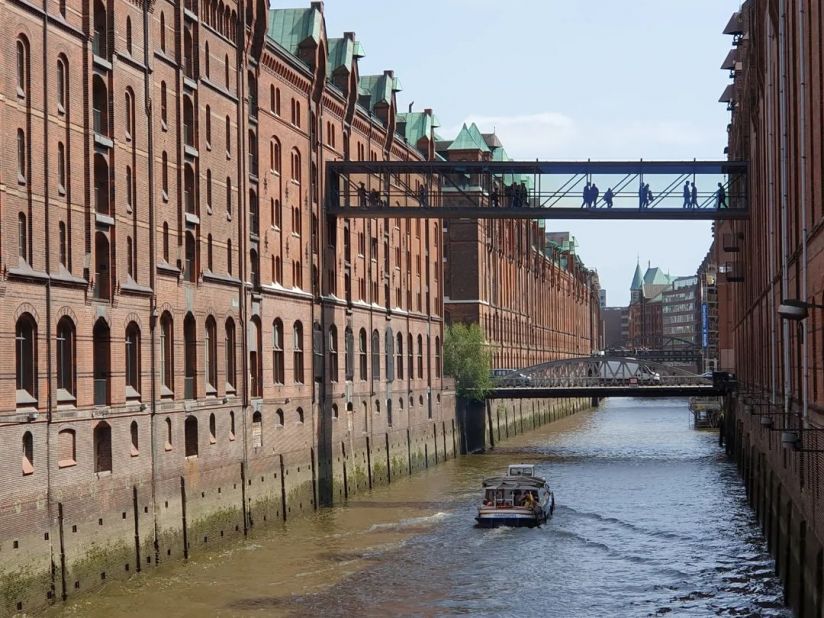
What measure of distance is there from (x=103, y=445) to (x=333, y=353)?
23.9 metres

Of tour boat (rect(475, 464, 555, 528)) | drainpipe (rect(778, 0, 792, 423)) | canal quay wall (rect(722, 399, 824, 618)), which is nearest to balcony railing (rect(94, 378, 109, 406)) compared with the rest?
tour boat (rect(475, 464, 555, 528))

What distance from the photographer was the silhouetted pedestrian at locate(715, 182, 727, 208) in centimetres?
5738

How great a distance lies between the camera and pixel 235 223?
47.8 m

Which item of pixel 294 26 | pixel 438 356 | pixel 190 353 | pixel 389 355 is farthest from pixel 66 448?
pixel 438 356

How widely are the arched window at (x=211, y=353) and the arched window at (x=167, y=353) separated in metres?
3.17

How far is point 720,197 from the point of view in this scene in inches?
2271

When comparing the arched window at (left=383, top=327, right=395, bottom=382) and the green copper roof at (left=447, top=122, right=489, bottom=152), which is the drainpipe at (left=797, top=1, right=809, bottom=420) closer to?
the arched window at (left=383, top=327, right=395, bottom=382)

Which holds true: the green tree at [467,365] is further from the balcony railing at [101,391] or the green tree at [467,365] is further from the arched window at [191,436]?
the balcony railing at [101,391]

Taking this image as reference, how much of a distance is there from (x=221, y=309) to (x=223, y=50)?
29.9 feet

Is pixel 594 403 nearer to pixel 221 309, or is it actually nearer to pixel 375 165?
pixel 375 165

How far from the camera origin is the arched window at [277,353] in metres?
51.7

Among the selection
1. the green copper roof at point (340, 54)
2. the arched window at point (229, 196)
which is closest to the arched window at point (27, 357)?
the arched window at point (229, 196)

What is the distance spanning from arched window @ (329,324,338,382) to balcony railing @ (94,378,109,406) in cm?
2245

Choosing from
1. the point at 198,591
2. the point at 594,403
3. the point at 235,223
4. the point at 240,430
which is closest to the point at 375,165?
the point at 235,223
